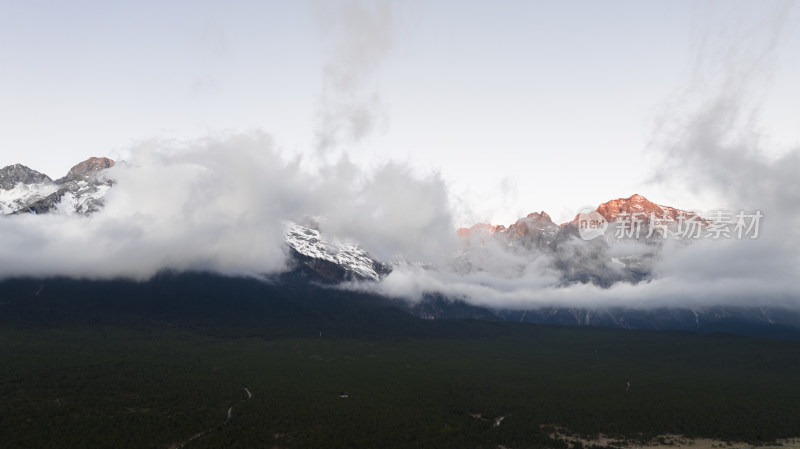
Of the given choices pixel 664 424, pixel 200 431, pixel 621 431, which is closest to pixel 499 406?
pixel 621 431

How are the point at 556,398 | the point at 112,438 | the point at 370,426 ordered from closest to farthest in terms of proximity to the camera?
the point at 112,438 → the point at 370,426 → the point at 556,398

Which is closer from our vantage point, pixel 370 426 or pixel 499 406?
A: pixel 370 426

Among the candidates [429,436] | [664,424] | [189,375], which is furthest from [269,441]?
[664,424]

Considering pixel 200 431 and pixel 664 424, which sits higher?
pixel 664 424

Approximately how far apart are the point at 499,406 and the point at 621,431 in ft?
129

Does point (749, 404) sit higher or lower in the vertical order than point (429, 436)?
higher

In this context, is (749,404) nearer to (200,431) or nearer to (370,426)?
(370,426)

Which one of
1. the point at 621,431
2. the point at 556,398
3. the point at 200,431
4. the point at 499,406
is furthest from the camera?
the point at 556,398

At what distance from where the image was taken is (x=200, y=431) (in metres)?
133

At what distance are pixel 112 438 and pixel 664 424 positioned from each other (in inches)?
6264

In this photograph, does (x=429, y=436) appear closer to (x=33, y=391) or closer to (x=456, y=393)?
(x=456, y=393)

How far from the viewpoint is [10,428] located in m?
122

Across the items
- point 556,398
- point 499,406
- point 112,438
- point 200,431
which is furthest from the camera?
point 556,398

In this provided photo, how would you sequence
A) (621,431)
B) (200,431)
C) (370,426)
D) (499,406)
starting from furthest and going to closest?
(499,406)
(621,431)
(370,426)
(200,431)
